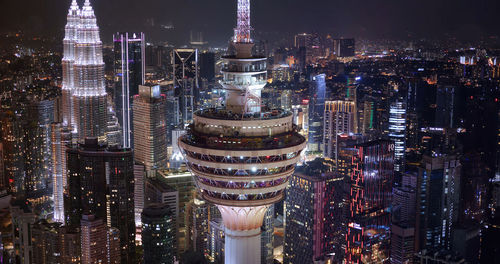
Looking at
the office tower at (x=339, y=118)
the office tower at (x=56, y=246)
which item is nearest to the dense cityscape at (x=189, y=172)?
the office tower at (x=56, y=246)

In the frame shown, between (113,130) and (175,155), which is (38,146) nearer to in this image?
(113,130)

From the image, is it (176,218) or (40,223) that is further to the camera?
(176,218)

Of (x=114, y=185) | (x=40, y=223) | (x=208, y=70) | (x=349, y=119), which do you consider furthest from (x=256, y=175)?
(x=349, y=119)

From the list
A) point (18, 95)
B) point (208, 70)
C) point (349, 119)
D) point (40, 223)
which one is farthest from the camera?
point (349, 119)

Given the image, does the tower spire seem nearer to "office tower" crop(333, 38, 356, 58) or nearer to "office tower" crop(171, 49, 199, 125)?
"office tower" crop(333, 38, 356, 58)

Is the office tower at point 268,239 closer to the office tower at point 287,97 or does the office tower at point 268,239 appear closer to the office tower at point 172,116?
the office tower at point 287,97

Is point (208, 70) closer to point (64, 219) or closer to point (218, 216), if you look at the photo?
point (218, 216)

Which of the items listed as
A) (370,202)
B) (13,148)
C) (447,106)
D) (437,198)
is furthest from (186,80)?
(437,198)

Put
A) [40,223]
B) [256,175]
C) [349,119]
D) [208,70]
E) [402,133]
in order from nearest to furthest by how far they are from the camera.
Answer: [256,175], [40,223], [208,70], [402,133], [349,119]
